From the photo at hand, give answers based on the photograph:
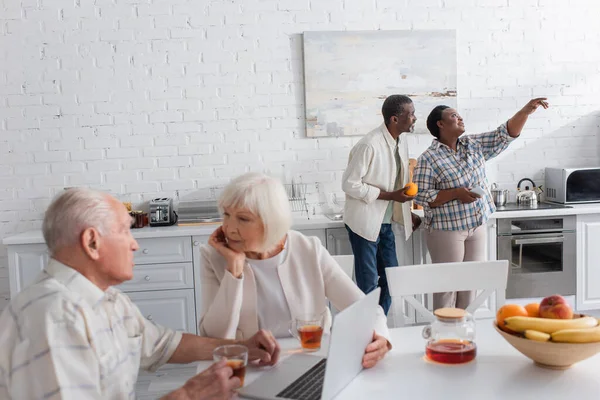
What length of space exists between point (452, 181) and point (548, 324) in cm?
223

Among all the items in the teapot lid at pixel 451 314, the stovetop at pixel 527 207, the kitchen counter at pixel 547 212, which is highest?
the teapot lid at pixel 451 314

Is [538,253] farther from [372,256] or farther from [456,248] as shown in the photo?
[372,256]

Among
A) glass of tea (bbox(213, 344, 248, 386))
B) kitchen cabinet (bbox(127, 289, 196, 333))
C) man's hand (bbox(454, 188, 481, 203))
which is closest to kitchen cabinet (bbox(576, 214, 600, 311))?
man's hand (bbox(454, 188, 481, 203))

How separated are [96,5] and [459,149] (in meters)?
2.54

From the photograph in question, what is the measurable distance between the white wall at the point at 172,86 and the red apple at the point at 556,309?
3.01 metres

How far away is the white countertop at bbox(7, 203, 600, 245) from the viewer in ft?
13.0

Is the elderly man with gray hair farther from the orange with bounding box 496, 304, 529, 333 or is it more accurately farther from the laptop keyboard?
the orange with bounding box 496, 304, 529, 333

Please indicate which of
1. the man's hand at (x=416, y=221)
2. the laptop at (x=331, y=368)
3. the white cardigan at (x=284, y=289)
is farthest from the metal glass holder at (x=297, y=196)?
the laptop at (x=331, y=368)

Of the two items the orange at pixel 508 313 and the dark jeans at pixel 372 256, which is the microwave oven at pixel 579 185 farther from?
the orange at pixel 508 313

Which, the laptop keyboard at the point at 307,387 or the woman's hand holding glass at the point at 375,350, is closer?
the laptop keyboard at the point at 307,387

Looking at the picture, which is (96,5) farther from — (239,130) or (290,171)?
(290,171)

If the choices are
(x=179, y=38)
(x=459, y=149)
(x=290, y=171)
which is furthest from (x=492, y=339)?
(x=179, y=38)

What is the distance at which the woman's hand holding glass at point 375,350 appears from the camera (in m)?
1.69

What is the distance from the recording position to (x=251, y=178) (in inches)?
82.6
